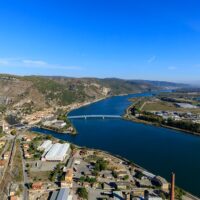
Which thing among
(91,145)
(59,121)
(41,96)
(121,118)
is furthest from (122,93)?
(91,145)

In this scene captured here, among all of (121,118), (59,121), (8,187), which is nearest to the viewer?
(8,187)

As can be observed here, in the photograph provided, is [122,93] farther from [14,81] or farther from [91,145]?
[91,145]

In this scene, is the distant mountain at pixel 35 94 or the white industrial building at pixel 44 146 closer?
the white industrial building at pixel 44 146

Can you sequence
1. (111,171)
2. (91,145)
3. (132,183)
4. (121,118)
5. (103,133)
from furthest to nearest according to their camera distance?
1. (121,118)
2. (103,133)
3. (91,145)
4. (111,171)
5. (132,183)

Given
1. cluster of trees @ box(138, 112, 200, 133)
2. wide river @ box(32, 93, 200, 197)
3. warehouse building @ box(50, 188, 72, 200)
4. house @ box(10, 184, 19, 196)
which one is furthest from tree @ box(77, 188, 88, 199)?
cluster of trees @ box(138, 112, 200, 133)

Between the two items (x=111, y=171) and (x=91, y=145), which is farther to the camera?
(x=91, y=145)

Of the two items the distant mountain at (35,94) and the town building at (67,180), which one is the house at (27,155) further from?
the distant mountain at (35,94)

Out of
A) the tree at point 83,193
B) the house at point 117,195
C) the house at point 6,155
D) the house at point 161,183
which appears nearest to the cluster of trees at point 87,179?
the tree at point 83,193
